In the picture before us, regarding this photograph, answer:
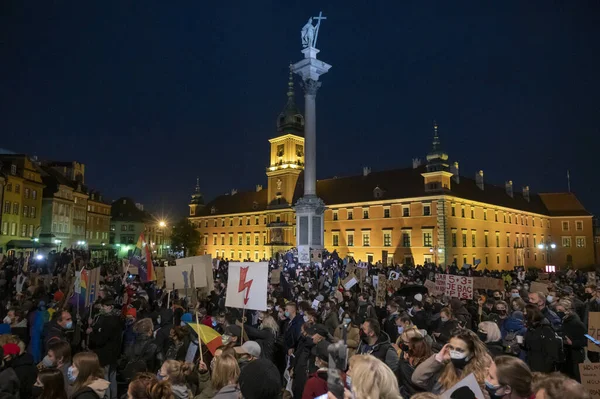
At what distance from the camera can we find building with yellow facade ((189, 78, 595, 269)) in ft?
188

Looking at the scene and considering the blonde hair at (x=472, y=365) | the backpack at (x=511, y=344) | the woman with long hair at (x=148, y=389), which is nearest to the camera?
the woman with long hair at (x=148, y=389)

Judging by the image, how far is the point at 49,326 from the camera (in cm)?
832

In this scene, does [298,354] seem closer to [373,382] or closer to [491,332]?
[491,332]

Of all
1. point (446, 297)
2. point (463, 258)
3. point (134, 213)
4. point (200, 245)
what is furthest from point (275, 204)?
point (446, 297)

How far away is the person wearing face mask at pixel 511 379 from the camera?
12.2 ft

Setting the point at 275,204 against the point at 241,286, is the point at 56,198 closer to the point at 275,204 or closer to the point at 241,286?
the point at 275,204

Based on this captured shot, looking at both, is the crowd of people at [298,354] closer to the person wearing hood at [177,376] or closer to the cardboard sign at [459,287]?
the person wearing hood at [177,376]

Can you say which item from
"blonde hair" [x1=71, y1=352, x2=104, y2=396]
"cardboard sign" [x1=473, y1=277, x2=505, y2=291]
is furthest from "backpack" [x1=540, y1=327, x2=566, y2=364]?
"cardboard sign" [x1=473, y1=277, x2=505, y2=291]

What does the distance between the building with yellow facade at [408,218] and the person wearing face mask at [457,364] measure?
45.1 metres

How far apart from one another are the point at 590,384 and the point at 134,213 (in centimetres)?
9974

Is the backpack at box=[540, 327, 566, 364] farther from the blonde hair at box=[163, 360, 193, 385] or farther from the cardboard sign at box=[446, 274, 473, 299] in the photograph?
the cardboard sign at box=[446, 274, 473, 299]

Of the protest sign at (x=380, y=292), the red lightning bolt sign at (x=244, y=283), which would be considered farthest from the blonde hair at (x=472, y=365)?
the protest sign at (x=380, y=292)

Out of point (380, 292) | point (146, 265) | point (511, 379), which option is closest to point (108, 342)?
point (511, 379)

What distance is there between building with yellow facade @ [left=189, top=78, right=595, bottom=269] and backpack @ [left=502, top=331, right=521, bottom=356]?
133ft
